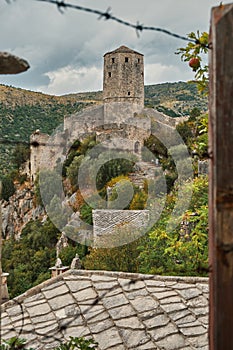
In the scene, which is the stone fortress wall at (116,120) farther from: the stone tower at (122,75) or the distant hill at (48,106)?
the distant hill at (48,106)

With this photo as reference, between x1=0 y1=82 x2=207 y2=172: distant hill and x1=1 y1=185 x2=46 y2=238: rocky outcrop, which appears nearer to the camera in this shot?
x1=1 y1=185 x2=46 y2=238: rocky outcrop

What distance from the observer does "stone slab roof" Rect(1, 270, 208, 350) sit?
3502 millimetres

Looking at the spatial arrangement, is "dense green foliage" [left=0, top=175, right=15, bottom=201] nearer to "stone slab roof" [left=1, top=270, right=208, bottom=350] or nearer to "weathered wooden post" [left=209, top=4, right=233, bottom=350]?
"stone slab roof" [left=1, top=270, right=208, bottom=350]

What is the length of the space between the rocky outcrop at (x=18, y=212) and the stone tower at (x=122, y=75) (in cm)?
870

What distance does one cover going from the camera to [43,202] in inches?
1082

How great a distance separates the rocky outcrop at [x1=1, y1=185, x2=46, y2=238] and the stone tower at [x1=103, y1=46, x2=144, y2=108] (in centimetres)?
870

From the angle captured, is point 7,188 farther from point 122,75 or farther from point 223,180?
point 223,180

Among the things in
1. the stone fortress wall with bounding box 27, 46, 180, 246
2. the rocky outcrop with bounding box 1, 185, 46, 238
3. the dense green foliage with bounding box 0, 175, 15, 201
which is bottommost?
the rocky outcrop with bounding box 1, 185, 46, 238

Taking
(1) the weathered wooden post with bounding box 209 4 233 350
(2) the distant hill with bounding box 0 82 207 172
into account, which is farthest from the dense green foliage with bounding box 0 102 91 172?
(1) the weathered wooden post with bounding box 209 4 233 350

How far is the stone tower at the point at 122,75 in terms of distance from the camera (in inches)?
1246

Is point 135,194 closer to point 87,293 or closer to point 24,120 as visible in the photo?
point 87,293

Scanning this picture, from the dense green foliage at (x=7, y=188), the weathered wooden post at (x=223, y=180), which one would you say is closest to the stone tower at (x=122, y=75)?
the dense green foliage at (x=7, y=188)

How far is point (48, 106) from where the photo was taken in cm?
4156

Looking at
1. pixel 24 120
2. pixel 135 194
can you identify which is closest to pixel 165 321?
pixel 135 194
